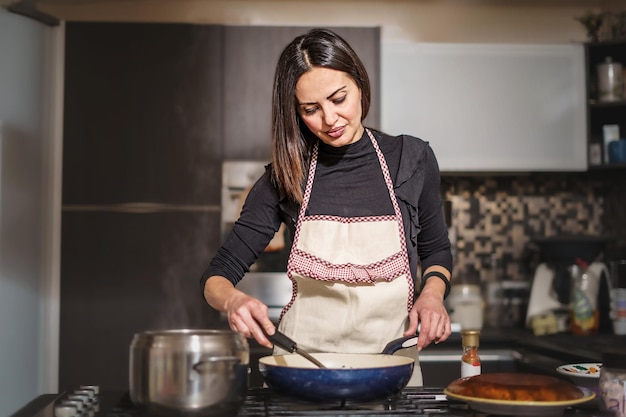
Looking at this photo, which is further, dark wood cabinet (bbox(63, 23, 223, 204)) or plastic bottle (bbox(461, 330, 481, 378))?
dark wood cabinet (bbox(63, 23, 223, 204))

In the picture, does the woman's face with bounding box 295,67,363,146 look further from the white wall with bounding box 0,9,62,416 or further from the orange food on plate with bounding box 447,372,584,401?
the white wall with bounding box 0,9,62,416

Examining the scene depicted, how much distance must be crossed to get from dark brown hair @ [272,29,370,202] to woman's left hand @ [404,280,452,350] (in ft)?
1.24

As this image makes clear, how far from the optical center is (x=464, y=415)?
1.14 meters

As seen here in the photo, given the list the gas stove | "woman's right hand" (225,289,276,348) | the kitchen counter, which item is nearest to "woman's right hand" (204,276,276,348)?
"woman's right hand" (225,289,276,348)

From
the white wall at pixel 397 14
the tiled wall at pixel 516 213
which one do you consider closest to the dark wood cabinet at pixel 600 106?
the tiled wall at pixel 516 213

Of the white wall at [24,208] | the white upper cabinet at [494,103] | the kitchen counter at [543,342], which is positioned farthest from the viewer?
the white upper cabinet at [494,103]

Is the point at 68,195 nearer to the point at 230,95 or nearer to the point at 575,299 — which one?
the point at 230,95

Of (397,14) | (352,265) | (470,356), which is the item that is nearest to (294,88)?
(352,265)

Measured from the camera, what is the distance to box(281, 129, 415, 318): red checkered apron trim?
1725 millimetres

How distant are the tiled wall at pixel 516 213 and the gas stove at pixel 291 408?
245 centimetres

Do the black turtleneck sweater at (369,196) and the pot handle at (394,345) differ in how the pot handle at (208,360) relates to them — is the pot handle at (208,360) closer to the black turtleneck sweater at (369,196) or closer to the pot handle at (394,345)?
the pot handle at (394,345)

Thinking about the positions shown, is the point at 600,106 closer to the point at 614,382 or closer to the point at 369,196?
the point at 369,196

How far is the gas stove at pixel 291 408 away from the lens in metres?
1.12

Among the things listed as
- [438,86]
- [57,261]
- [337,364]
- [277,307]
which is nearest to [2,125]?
[57,261]
